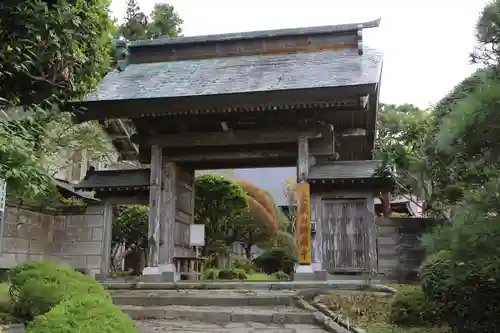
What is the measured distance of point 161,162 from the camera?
12.7 meters

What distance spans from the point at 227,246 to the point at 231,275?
9.76ft

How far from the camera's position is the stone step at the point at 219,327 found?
669cm

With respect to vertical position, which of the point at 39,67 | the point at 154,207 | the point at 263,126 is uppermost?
the point at 263,126

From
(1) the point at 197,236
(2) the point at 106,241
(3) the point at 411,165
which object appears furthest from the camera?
(1) the point at 197,236

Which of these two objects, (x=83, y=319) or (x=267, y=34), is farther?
(x=267, y=34)

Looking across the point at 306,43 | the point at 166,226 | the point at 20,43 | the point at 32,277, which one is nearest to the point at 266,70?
the point at 306,43

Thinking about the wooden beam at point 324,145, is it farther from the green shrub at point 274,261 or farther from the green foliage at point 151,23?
the green foliage at point 151,23

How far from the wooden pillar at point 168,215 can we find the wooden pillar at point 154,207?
0.22 metres

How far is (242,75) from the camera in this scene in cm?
1286

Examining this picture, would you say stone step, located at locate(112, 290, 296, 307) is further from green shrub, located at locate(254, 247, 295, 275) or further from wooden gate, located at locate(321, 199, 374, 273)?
green shrub, located at locate(254, 247, 295, 275)

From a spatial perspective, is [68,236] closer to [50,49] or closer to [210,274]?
[210,274]

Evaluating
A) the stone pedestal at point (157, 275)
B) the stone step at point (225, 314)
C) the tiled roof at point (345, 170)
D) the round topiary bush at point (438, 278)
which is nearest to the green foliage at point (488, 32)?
the round topiary bush at point (438, 278)

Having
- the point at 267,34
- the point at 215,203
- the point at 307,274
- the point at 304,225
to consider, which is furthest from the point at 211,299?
the point at 215,203

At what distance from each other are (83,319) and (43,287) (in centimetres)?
201
